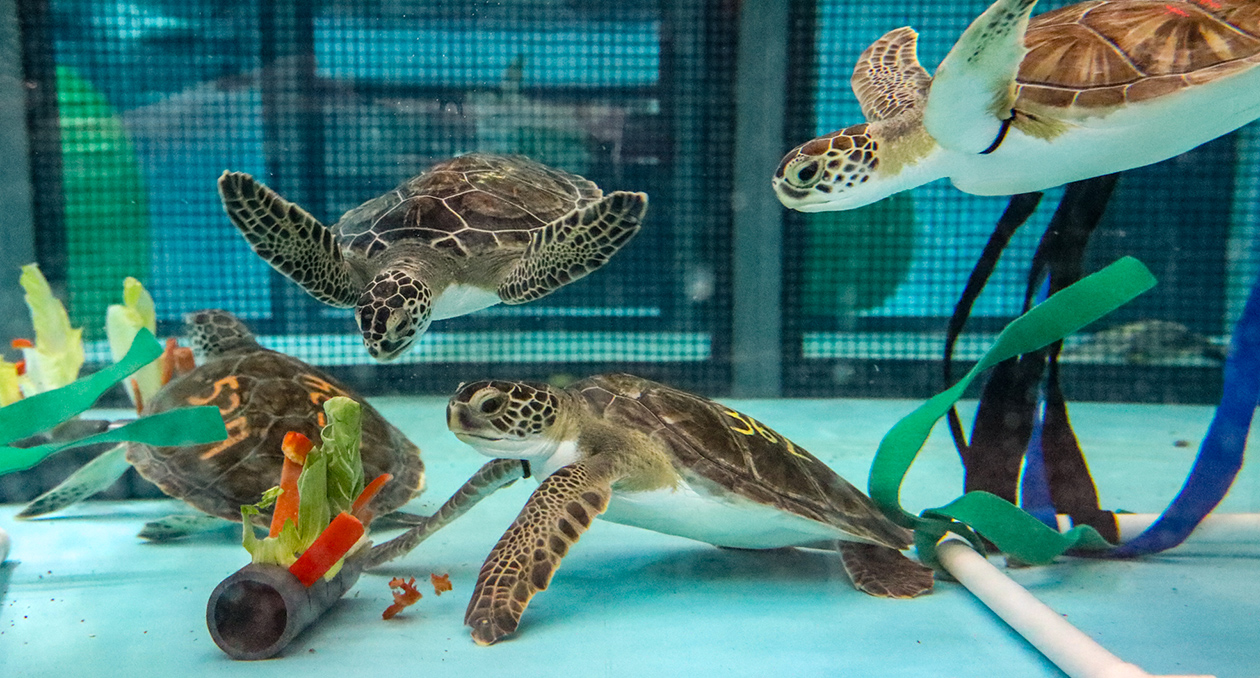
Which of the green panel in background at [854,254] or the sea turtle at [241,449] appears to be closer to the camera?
the sea turtle at [241,449]

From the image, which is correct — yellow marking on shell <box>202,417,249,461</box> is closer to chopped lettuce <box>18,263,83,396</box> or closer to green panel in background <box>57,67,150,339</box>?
chopped lettuce <box>18,263,83,396</box>

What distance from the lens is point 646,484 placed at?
1.68m

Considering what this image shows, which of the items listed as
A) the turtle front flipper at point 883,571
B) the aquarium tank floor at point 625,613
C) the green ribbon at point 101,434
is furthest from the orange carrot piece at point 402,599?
the turtle front flipper at point 883,571

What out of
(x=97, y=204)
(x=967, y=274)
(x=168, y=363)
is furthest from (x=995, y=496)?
(x=97, y=204)

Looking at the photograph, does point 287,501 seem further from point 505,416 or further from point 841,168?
point 841,168

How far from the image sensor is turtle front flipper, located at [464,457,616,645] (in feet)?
4.80

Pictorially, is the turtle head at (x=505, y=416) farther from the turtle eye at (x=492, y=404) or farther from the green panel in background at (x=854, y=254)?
the green panel in background at (x=854, y=254)

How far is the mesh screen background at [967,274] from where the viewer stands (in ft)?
12.6

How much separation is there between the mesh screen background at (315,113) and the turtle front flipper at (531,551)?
2013 mm

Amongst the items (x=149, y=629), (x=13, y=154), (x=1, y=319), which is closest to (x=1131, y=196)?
(x=149, y=629)

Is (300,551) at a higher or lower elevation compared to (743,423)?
lower

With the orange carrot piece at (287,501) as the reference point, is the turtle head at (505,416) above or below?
above

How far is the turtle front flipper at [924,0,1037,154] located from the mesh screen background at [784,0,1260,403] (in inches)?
93.9

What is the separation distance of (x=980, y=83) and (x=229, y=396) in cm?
225
